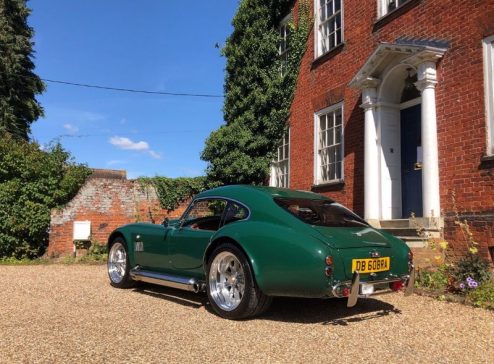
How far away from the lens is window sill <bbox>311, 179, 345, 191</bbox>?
10602mm

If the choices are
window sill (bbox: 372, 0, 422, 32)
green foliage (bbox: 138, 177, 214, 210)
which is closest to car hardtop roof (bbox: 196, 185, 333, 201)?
window sill (bbox: 372, 0, 422, 32)

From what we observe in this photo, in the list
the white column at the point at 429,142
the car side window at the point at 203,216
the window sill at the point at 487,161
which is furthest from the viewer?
the white column at the point at 429,142

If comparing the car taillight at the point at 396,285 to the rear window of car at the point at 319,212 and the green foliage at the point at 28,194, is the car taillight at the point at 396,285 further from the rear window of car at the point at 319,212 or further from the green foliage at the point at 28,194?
the green foliage at the point at 28,194

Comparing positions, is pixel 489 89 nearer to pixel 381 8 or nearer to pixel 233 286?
pixel 381 8

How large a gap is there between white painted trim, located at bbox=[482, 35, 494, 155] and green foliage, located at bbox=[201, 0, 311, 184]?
5.89m

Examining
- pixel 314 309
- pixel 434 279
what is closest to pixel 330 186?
pixel 434 279

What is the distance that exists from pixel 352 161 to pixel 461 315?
5.39 m

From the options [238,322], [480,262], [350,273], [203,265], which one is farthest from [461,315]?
[203,265]

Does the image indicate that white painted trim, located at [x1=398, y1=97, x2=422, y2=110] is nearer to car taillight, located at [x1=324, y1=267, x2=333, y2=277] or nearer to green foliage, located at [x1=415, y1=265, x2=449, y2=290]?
green foliage, located at [x1=415, y1=265, x2=449, y2=290]

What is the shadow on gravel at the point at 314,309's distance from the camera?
194 inches

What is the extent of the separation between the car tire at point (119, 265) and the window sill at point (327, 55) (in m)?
6.88

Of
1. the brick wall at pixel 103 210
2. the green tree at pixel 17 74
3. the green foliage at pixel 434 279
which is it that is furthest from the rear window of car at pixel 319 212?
the green tree at pixel 17 74

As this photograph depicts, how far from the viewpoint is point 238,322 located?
4.75 metres

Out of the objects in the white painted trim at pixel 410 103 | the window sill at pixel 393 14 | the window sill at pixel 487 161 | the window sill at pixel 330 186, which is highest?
the window sill at pixel 393 14
